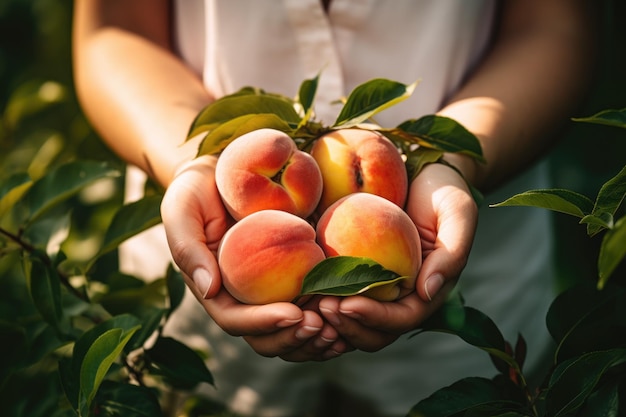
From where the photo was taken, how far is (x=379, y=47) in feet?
3.47

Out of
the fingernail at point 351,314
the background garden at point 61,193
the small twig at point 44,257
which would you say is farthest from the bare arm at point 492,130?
the small twig at point 44,257

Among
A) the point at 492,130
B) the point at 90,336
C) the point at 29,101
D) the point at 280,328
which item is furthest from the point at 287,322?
the point at 29,101

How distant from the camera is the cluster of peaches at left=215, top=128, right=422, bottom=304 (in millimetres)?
667

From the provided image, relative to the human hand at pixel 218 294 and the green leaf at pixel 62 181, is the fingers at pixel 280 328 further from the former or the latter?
the green leaf at pixel 62 181

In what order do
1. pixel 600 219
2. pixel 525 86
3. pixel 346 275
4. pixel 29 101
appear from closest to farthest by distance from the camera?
pixel 600 219 < pixel 346 275 < pixel 525 86 < pixel 29 101

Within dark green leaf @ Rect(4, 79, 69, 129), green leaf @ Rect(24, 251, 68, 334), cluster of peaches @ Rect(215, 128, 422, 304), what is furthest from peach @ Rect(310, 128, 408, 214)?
dark green leaf @ Rect(4, 79, 69, 129)

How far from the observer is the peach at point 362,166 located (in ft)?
2.42

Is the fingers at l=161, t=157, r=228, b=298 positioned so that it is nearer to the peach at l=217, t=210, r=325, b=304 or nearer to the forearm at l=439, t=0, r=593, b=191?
the peach at l=217, t=210, r=325, b=304

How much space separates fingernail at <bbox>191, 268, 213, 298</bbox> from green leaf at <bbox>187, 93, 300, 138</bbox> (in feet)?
0.60

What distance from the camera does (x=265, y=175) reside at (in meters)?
0.72

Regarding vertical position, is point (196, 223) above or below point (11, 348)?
above

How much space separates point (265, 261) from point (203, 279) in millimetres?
63

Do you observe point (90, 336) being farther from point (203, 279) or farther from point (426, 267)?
point (426, 267)

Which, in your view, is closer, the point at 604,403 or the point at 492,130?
the point at 604,403
